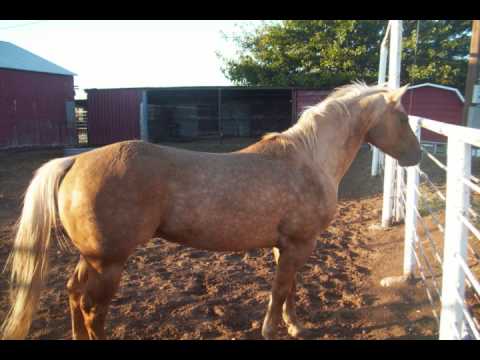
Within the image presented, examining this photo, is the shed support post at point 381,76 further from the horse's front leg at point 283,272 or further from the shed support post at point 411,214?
the horse's front leg at point 283,272

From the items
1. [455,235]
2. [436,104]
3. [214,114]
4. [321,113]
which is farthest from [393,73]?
[214,114]

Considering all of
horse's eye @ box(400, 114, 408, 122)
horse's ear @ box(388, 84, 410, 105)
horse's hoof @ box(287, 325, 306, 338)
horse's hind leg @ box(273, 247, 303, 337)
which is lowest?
horse's hoof @ box(287, 325, 306, 338)

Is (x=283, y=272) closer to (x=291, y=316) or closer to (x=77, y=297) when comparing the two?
(x=291, y=316)

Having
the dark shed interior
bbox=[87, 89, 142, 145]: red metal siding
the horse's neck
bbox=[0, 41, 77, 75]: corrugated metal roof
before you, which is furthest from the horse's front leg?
bbox=[0, 41, 77, 75]: corrugated metal roof

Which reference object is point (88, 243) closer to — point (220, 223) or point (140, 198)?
point (140, 198)

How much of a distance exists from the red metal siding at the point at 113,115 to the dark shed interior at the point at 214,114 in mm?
1569

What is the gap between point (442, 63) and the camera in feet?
59.5

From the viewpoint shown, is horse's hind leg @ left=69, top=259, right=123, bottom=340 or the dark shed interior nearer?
horse's hind leg @ left=69, top=259, right=123, bottom=340

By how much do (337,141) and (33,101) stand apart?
17.7 meters

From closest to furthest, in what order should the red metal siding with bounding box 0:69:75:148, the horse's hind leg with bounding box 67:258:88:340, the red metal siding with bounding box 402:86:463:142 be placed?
1. the horse's hind leg with bounding box 67:258:88:340
2. the red metal siding with bounding box 402:86:463:142
3. the red metal siding with bounding box 0:69:75:148

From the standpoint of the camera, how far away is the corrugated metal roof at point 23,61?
646 inches

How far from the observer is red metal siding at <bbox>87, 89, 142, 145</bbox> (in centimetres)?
1646

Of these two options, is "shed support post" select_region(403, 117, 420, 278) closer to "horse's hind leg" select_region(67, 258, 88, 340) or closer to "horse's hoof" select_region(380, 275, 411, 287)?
"horse's hoof" select_region(380, 275, 411, 287)
